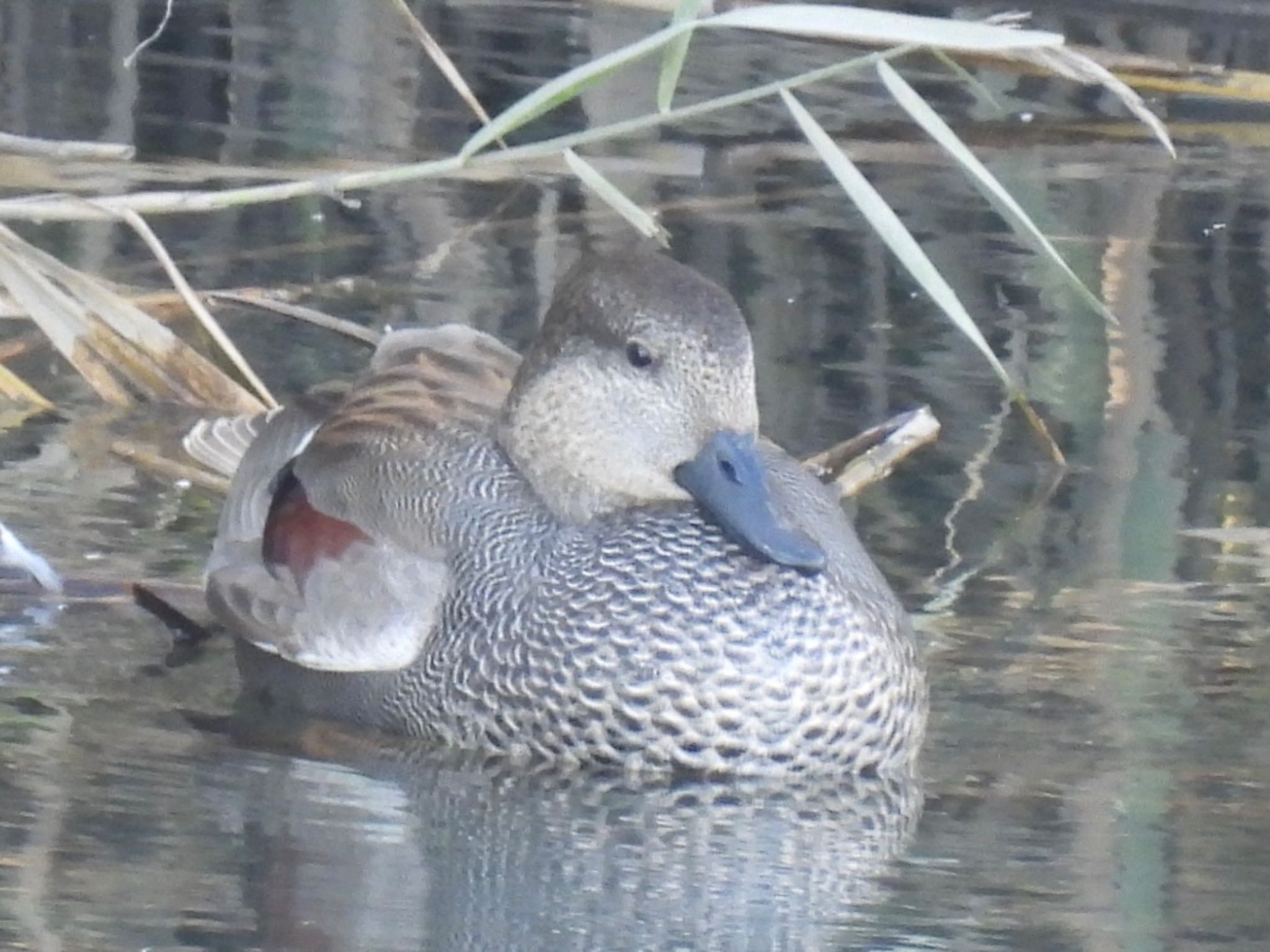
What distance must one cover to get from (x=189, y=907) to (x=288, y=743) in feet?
3.03

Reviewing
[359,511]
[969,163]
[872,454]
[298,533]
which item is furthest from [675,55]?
[872,454]

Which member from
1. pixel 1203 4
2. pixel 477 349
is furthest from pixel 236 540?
pixel 1203 4

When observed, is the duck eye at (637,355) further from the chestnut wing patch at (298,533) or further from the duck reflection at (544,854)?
the duck reflection at (544,854)

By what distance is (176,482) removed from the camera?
18.6 feet

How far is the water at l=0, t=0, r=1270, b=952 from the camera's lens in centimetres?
375

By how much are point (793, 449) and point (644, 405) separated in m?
1.51

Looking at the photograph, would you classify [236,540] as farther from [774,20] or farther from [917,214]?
[917,214]

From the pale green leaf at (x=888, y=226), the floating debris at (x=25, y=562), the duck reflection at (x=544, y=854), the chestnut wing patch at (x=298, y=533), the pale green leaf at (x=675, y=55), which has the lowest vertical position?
the duck reflection at (x=544, y=854)

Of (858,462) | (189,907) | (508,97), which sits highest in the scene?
(508,97)

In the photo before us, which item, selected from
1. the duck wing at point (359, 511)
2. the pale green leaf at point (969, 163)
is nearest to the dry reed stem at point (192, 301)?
the duck wing at point (359, 511)

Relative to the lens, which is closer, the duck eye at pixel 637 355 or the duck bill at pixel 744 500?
the duck bill at pixel 744 500

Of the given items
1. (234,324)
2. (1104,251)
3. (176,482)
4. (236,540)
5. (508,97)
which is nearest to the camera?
(236,540)

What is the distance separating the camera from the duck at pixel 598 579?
173 inches

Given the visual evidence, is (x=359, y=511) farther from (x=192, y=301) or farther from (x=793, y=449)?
(x=793, y=449)
